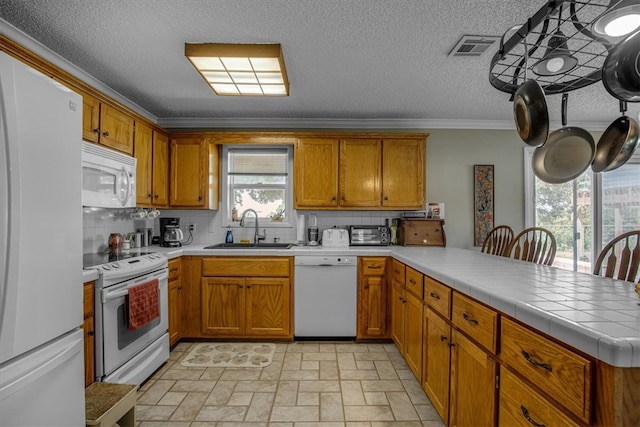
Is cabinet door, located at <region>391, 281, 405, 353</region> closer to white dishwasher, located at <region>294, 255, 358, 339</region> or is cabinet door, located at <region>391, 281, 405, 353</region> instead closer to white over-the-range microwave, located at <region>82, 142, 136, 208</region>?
white dishwasher, located at <region>294, 255, 358, 339</region>

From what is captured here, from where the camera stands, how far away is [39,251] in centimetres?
105

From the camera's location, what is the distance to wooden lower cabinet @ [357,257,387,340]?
3.09 metres

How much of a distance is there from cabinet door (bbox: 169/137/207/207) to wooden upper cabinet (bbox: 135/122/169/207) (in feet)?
0.23

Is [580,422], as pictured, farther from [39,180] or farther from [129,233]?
[129,233]

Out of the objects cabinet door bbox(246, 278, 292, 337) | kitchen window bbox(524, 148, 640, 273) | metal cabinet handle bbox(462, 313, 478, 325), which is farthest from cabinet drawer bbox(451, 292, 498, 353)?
kitchen window bbox(524, 148, 640, 273)

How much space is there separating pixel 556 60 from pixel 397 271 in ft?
6.21

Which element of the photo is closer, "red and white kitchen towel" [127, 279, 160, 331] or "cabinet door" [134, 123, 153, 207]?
"red and white kitchen towel" [127, 279, 160, 331]

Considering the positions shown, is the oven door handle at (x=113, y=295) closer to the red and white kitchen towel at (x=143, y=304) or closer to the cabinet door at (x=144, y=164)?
the red and white kitchen towel at (x=143, y=304)

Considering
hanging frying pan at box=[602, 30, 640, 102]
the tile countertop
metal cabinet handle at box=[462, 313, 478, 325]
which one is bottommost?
metal cabinet handle at box=[462, 313, 478, 325]

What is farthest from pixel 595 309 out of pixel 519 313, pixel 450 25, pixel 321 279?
pixel 321 279

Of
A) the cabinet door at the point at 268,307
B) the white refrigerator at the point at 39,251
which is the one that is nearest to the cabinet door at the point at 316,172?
the cabinet door at the point at 268,307

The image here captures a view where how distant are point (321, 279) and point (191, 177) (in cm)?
179

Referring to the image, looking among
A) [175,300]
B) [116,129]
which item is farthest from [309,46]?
[175,300]

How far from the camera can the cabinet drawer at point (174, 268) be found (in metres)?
2.88
